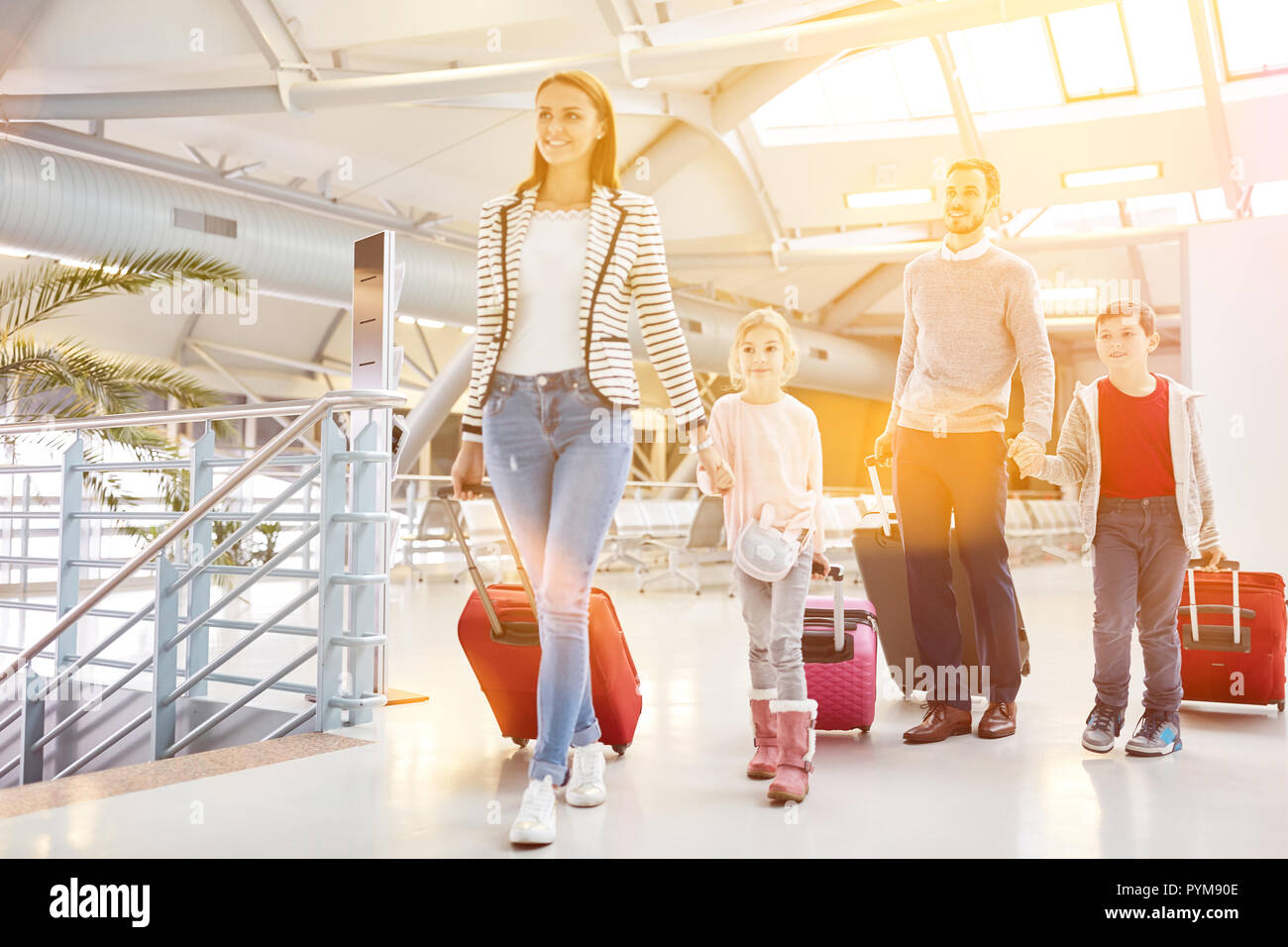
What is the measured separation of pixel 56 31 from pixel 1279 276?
10.3 metres

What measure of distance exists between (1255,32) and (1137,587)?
10.2 meters

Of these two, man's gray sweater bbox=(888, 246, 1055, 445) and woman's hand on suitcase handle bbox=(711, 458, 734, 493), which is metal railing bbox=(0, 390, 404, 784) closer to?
woman's hand on suitcase handle bbox=(711, 458, 734, 493)

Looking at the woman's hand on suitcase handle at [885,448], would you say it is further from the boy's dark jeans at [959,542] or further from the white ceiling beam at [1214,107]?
the white ceiling beam at [1214,107]

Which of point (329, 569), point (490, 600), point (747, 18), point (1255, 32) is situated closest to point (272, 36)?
point (747, 18)

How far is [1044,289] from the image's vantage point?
1625cm

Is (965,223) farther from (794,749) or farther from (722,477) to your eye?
(794,749)

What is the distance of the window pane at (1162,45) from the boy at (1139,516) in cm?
1002

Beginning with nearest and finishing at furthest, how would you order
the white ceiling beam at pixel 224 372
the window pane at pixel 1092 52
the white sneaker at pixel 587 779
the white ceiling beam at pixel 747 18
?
the white sneaker at pixel 587 779, the white ceiling beam at pixel 747 18, the window pane at pixel 1092 52, the white ceiling beam at pixel 224 372

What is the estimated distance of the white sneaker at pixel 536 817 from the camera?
2188 mm

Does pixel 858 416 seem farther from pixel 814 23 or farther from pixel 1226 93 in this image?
pixel 814 23

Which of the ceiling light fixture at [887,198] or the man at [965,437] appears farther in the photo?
the ceiling light fixture at [887,198]

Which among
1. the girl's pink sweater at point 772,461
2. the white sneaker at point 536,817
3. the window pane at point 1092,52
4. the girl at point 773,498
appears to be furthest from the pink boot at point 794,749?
the window pane at point 1092,52

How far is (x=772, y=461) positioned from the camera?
284 cm

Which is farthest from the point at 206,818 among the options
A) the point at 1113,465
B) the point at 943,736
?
the point at 1113,465
